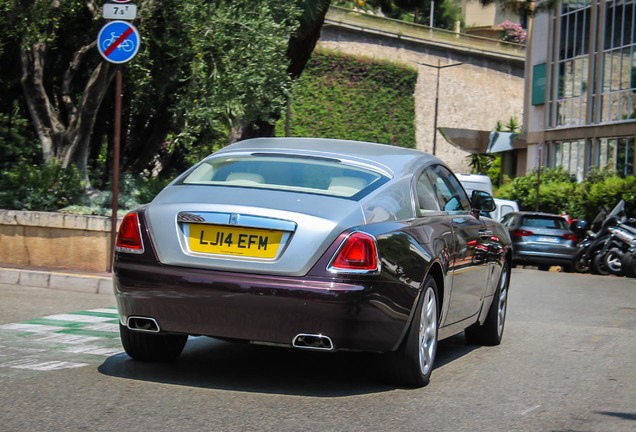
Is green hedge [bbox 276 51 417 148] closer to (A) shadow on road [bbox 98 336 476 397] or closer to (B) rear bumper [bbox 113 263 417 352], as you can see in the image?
(A) shadow on road [bbox 98 336 476 397]

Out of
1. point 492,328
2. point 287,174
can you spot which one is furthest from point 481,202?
point 287,174

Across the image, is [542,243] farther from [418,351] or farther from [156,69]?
[418,351]

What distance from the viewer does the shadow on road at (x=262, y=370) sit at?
6.47 meters

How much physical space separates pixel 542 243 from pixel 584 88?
749 inches

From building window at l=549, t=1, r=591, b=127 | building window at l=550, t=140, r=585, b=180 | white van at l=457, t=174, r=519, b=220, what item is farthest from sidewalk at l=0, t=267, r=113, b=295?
building window at l=549, t=1, r=591, b=127

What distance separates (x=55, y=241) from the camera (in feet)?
44.7

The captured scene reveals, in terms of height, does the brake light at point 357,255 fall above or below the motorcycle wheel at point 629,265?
above

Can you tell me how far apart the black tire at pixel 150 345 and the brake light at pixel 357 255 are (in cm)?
144

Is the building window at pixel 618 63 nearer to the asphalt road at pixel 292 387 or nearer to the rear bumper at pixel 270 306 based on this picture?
the asphalt road at pixel 292 387

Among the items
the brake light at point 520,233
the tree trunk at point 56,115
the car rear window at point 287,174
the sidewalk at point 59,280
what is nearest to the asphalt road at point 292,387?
the car rear window at point 287,174

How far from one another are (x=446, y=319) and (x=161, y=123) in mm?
11914

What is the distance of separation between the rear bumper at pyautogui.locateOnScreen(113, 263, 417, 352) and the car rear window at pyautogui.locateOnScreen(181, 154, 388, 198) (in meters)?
0.73

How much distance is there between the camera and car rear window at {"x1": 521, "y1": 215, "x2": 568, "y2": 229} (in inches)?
1053

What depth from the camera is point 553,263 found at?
2631 cm
